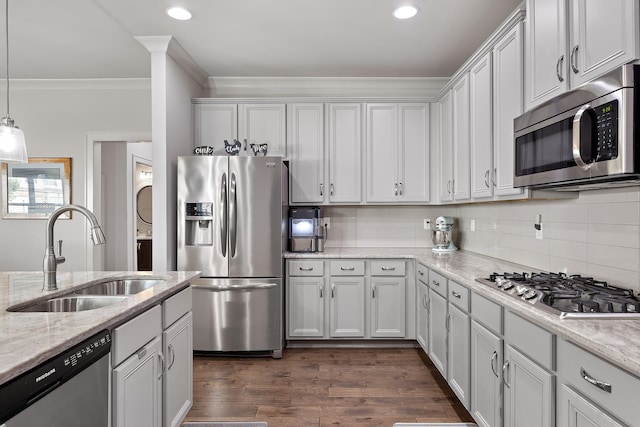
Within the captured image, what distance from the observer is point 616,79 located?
136 centimetres

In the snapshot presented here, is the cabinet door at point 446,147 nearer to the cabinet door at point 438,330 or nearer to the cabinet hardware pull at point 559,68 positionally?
the cabinet door at point 438,330

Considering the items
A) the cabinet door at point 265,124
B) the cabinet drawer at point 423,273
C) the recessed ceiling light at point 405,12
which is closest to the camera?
the recessed ceiling light at point 405,12

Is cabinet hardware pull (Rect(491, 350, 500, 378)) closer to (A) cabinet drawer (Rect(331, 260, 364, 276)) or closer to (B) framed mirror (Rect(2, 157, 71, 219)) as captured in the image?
(A) cabinet drawer (Rect(331, 260, 364, 276))

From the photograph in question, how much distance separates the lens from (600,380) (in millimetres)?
1148

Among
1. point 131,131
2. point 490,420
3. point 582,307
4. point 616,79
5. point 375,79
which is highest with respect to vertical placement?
point 375,79

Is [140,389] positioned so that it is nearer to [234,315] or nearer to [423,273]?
[234,315]

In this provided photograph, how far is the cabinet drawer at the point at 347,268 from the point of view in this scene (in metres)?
3.65

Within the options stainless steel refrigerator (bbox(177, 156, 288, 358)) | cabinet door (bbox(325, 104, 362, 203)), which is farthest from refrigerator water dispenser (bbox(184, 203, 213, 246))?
cabinet door (bbox(325, 104, 362, 203))

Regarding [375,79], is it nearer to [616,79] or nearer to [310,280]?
[310,280]

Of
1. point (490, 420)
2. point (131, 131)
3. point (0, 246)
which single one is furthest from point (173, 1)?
point (0, 246)

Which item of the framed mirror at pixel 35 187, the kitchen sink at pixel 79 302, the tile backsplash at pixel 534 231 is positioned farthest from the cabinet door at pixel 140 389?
the framed mirror at pixel 35 187

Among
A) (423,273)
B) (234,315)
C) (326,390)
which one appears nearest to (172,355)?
(326,390)

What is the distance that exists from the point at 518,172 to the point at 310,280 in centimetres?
211

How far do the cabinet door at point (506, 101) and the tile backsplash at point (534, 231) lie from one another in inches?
13.8
